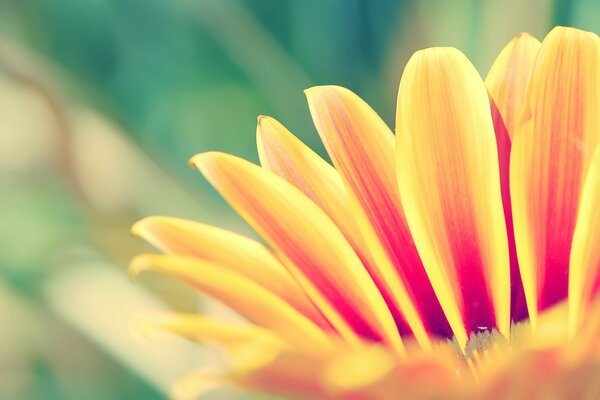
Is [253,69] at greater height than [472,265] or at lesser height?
greater

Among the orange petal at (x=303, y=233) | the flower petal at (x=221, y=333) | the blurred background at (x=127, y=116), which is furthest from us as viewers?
the blurred background at (x=127, y=116)

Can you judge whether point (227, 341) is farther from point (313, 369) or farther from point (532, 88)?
point (532, 88)

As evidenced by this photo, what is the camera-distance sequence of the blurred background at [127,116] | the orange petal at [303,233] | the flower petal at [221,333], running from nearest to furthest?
Answer: the flower petal at [221,333], the orange petal at [303,233], the blurred background at [127,116]

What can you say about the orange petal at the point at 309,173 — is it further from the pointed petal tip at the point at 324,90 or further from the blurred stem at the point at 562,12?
the blurred stem at the point at 562,12

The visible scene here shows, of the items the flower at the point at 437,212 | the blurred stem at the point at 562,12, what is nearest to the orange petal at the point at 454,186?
the flower at the point at 437,212

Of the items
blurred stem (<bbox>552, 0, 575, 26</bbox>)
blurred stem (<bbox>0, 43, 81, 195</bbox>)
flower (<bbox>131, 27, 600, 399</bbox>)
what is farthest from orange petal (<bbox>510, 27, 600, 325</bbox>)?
blurred stem (<bbox>0, 43, 81, 195</bbox>)

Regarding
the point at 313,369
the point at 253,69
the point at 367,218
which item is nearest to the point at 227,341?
the point at 313,369
